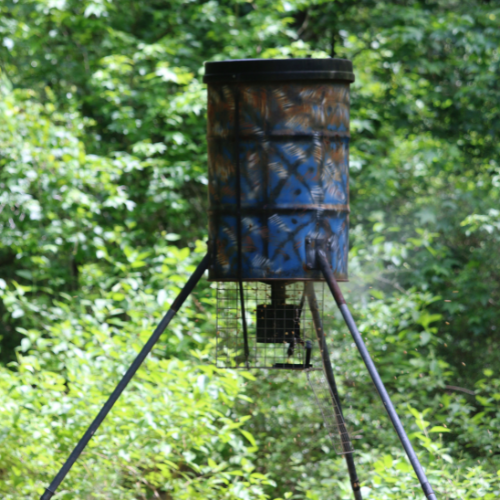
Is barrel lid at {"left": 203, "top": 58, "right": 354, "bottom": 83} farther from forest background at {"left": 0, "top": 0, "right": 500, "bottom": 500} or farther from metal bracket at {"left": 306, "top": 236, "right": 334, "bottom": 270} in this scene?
forest background at {"left": 0, "top": 0, "right": 500, "bottom": 500}

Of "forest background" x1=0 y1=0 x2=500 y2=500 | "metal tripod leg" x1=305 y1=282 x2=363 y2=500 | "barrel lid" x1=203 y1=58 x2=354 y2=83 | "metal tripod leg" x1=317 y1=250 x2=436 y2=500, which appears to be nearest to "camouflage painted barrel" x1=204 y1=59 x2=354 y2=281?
"barrel lid" x1=203 y1=58 x2=354 y2=83

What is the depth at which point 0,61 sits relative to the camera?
7086mm

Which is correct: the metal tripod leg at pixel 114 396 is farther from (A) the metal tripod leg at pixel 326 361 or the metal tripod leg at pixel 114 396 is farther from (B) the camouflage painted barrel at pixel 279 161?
(A) the metal tripod leg at pixel 326 361

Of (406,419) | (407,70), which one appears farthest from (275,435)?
(407,70)

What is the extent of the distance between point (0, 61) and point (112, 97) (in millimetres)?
1755

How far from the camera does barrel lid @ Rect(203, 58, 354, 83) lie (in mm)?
2789

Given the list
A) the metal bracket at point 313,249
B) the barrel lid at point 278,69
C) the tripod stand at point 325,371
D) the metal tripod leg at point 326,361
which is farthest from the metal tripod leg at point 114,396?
the barrel lid at point 278,69

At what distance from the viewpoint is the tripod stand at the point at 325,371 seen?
8.05ft

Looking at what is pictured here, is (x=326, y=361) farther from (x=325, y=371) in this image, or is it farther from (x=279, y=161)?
(x=279, y=161)

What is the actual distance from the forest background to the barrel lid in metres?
1.68

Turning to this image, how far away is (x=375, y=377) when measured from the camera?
2.51 m

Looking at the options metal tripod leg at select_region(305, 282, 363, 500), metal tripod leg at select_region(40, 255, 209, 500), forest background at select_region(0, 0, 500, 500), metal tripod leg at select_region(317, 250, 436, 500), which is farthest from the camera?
forest background at select_region(0, 0, 500, 500)

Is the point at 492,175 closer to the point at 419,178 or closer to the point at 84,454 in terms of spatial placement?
the point at 419,178

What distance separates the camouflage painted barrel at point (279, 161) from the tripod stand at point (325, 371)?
0.43ft
